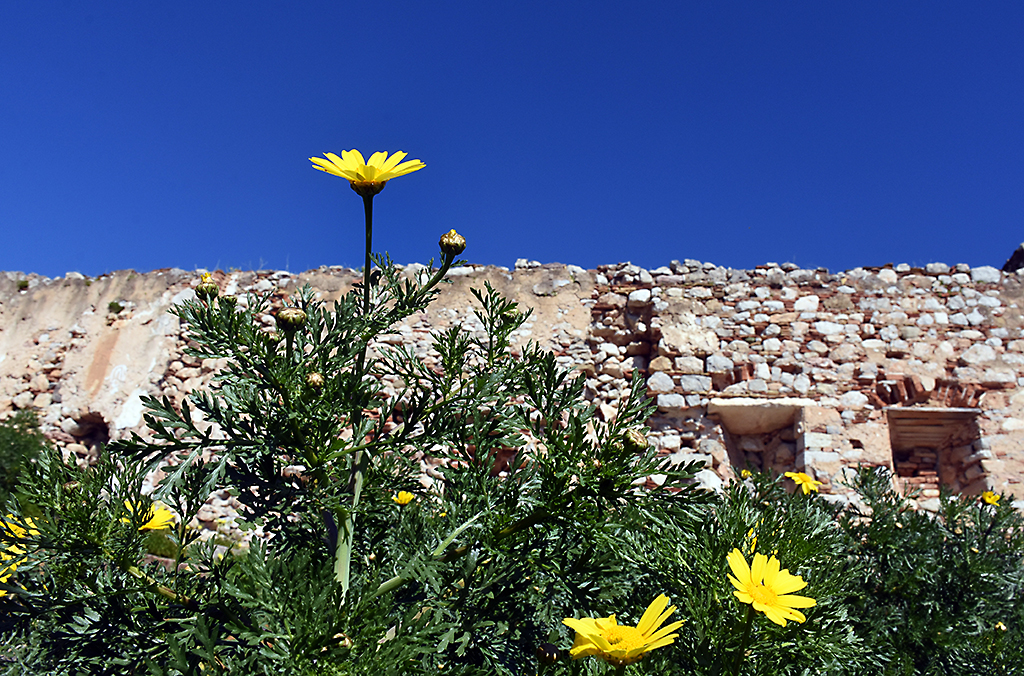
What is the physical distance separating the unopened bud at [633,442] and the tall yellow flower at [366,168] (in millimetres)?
844

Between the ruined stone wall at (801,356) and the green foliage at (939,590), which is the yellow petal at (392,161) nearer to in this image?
the green foliage at (939,590)

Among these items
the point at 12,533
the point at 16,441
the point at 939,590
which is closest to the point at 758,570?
the point at 12,533

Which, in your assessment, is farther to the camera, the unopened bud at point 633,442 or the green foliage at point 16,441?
the green foliage at point 16,441

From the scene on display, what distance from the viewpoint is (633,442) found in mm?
1544

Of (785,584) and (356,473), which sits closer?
(785,584)

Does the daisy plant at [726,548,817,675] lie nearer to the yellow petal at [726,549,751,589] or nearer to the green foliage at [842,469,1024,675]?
the yellow petal at [726,549,751,589]

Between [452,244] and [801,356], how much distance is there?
5.47 meters

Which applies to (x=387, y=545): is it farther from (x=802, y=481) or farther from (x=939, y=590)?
(x=939, y=590)

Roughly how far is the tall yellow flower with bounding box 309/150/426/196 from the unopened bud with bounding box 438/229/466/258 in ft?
0.75

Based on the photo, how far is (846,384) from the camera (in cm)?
625

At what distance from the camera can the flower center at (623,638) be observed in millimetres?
1189

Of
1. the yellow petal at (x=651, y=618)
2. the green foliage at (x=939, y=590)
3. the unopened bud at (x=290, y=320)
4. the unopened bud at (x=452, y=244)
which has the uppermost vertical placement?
the unopened bud at (x=452, y=244)

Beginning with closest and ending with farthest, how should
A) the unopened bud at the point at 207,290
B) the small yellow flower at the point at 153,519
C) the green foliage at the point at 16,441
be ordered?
1. the small yellow flower at the point at 153,519
2. the unopened bud at the point at 207,290
3. the green foliage at the point at 16,441

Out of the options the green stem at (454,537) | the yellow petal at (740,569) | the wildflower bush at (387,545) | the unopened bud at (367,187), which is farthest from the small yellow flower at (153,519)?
the yellow petal at (740,569)
